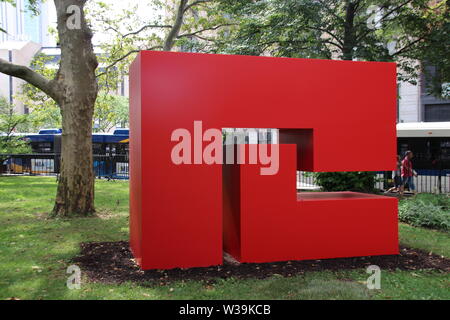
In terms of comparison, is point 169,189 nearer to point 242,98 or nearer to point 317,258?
point 242,98

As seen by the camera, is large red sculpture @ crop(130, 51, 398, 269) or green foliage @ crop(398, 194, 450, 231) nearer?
large red sculpture @ crop(130, 51, 398, 269)

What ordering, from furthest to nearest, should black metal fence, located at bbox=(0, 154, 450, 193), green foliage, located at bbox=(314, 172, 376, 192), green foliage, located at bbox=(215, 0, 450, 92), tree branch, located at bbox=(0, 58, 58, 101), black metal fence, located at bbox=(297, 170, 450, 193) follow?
black metal fence, located at bbox=(0, 154, 450, 193)
black metal fence, located at bbox=(297, 170, 450, 193)
green foliage, located at bbox=(215, 0, 450, 92)
green foliage, located at bbox=(314, 172, 376, 192)
tree branch, located at bbox=(0, 58, 58, 101)

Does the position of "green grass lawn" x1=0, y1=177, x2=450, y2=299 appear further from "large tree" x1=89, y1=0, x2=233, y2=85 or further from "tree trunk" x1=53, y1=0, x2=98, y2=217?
"large tree" x1=89, y1=0, x2=233, y2=85

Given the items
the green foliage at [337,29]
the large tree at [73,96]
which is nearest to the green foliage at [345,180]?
the green foliage at [337,29]

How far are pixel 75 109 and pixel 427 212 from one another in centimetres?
907

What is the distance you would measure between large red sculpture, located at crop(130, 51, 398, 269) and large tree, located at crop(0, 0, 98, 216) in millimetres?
4427

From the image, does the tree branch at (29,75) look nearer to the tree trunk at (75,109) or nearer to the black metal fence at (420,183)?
the tree trunk at (75,109)

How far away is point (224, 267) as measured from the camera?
6.73 meters

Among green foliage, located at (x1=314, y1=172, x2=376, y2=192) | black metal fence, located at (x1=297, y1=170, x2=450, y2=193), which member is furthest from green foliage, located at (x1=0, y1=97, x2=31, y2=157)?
green foliage, located at (x1=314, y1=172, x2=376, y2=192)

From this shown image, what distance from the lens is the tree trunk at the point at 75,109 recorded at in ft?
37.4

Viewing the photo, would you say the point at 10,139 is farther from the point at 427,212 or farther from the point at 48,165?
the point at 427,212

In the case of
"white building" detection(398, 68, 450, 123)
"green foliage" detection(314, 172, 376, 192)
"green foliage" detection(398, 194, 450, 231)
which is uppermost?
"white building" detection(398, 68, 450, 123)

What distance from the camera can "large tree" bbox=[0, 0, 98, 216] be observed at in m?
11.4
